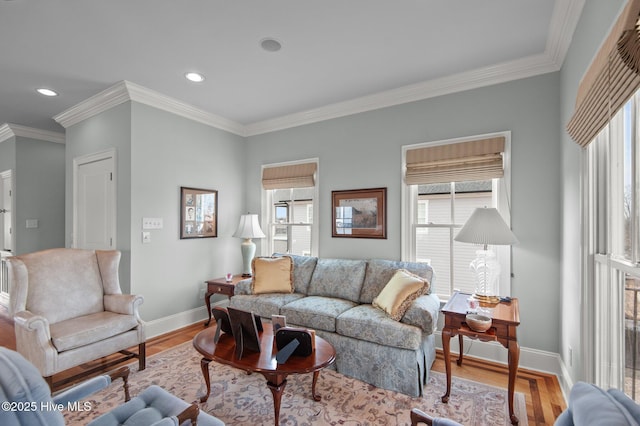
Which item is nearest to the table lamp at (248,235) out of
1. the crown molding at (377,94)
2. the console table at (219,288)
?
the console table at (219,288)

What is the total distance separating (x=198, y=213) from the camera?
4133 millimetres

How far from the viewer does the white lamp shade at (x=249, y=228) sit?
13.9 ft

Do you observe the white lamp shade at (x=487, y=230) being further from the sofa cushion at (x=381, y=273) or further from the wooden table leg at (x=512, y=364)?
the wooden table leg at (x=512, y=364)

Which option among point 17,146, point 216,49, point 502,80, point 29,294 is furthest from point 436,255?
point 17,146

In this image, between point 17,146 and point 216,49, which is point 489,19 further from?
point 17,146

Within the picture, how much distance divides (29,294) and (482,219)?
153 inches

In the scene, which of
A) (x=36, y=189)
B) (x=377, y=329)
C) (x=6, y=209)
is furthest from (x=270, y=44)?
(x=6, y=209)

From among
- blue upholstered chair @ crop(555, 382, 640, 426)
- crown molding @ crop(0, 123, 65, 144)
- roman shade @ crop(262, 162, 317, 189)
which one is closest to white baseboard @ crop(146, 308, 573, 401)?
blue upholstered chair @ crop(555, 382, 640, 426)

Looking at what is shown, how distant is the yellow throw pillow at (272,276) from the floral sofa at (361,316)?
0.07 m

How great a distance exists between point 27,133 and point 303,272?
16.2ft

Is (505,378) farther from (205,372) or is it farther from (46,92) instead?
→ (46,92)

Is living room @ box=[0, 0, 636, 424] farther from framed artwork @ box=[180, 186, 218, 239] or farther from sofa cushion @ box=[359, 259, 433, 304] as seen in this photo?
sofa cushion @ box=[359, 259, 433, 304]

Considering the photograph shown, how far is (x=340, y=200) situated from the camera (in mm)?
3898

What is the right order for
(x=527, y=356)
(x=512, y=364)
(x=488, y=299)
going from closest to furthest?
(x=512, y=364)
(x=488, y=299)
(x=527, y=356)
